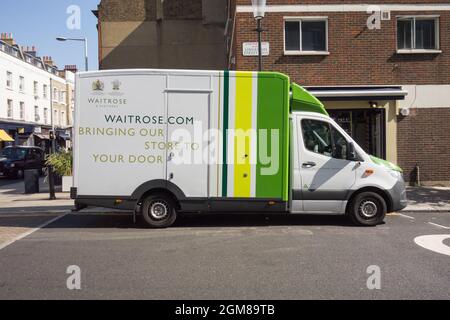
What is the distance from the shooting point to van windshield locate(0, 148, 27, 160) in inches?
1022

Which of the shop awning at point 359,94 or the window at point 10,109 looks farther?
the window at point 10,109

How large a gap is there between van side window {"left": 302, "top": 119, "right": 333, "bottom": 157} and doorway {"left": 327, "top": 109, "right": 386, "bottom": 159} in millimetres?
6505

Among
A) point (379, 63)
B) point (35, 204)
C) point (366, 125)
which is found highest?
point (379, 63)

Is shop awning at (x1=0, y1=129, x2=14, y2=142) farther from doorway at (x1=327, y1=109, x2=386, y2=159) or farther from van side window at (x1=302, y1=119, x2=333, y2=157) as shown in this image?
van side window at (x1=302, y1=119, x2=333, y2=157)

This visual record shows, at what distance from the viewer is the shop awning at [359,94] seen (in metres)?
14.5

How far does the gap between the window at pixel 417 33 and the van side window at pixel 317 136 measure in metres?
8.03

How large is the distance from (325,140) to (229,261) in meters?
3.67

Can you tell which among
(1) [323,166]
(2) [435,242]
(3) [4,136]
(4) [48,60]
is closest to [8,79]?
(3) [4,136]

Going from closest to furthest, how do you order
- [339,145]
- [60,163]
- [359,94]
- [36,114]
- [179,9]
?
[339,145], [359,94], [60,163], [179,9], [36,114]

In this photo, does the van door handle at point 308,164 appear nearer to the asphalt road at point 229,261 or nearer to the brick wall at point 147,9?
the asphalt road at point 229,261

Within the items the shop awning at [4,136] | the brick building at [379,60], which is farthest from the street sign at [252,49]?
the shop awning at [4,136]

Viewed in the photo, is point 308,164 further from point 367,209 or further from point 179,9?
point 179,9

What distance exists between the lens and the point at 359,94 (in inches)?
575

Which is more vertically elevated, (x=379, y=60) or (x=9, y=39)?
(x=9, y=39)
